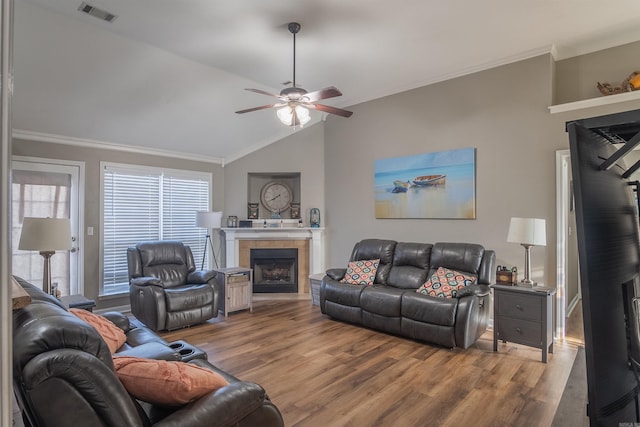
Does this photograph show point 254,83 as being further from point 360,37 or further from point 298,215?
point 298,215

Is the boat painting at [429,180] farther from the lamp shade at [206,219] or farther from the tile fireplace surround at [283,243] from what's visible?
the lamp shade at [206,219]

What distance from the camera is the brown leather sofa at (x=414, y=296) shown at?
351 centimetres

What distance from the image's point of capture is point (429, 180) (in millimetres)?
4766

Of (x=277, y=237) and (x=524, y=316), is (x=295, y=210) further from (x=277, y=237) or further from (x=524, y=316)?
(x=524, y=316)

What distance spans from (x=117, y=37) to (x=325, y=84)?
256 cm

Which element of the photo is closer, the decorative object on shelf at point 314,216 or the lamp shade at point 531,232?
the lamp shade at point 531,232

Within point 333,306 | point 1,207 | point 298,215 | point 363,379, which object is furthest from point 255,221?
point 1,207

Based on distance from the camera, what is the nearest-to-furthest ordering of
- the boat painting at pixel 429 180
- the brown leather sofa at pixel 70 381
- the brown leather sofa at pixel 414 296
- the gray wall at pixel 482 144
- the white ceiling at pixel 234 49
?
1. the brown leather sofa at pixel 70 381
2. the white ceiling at pixel 234 49
3. the brown leather sofa at pixel 414 296
4. the gray wall at pixel 482 144
5. the boat painting at pixel 429 180

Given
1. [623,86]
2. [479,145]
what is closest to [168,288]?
[479,145]

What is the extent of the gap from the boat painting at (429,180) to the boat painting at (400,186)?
0.45 ft

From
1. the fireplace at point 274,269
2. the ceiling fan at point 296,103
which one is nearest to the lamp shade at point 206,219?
the fireplace at point 274,269

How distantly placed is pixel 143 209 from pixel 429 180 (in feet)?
14.1

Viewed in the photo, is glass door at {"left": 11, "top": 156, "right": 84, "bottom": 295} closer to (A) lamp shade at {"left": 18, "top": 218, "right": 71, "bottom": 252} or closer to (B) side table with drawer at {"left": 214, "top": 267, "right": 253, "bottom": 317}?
(A) lamp shade at {"left": 18, "top": 218, "right": 71, "bottom": 252}

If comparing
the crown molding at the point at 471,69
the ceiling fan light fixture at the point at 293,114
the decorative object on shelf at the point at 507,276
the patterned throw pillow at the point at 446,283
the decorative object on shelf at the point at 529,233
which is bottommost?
the patterned throw pillow at the point at 446,283
